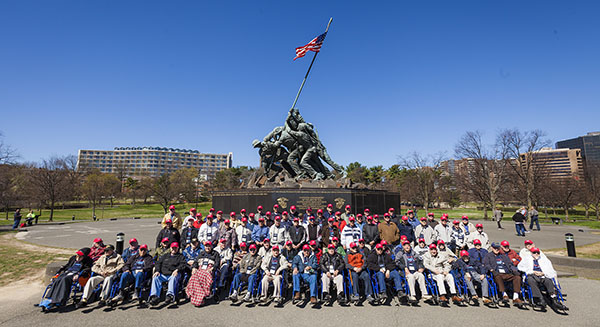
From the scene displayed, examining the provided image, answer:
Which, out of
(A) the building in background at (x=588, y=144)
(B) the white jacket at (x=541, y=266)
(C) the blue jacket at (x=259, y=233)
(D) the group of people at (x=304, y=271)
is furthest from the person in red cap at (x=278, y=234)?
(A) the building in background at (x=588, y=144)

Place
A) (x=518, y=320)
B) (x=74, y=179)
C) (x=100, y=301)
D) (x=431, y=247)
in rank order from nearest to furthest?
(x=518, y=320)
(x=100, y=301)
(x=431, y=247)
(x=74, y=179)

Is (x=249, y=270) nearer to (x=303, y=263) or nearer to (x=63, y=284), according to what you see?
(x=303, y=263)

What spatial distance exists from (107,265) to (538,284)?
9.65 m

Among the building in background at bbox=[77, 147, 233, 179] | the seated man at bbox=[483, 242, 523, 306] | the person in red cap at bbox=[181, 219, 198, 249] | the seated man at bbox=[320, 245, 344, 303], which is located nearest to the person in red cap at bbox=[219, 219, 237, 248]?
the person in red cap at bbox=[181, 219, 198, 249]

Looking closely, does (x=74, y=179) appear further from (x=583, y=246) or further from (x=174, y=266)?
(x=583, y=246)

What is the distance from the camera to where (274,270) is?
6.46 metres

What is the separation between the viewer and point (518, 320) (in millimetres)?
5234

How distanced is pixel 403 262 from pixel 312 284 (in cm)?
225

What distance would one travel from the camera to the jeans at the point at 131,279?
5.95m

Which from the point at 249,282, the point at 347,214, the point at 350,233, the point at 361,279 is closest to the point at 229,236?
the point at 249,282

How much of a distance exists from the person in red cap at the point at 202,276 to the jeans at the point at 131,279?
1.06 meters

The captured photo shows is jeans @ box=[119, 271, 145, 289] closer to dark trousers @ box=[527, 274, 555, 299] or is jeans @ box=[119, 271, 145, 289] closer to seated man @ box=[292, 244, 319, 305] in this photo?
seated man @ box=[292, 244, 319, 305]

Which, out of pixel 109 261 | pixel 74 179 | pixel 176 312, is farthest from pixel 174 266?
pixel 74 179

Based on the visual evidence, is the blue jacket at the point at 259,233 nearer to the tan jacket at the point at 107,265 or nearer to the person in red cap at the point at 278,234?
the person in red cap at the point at 278,234
